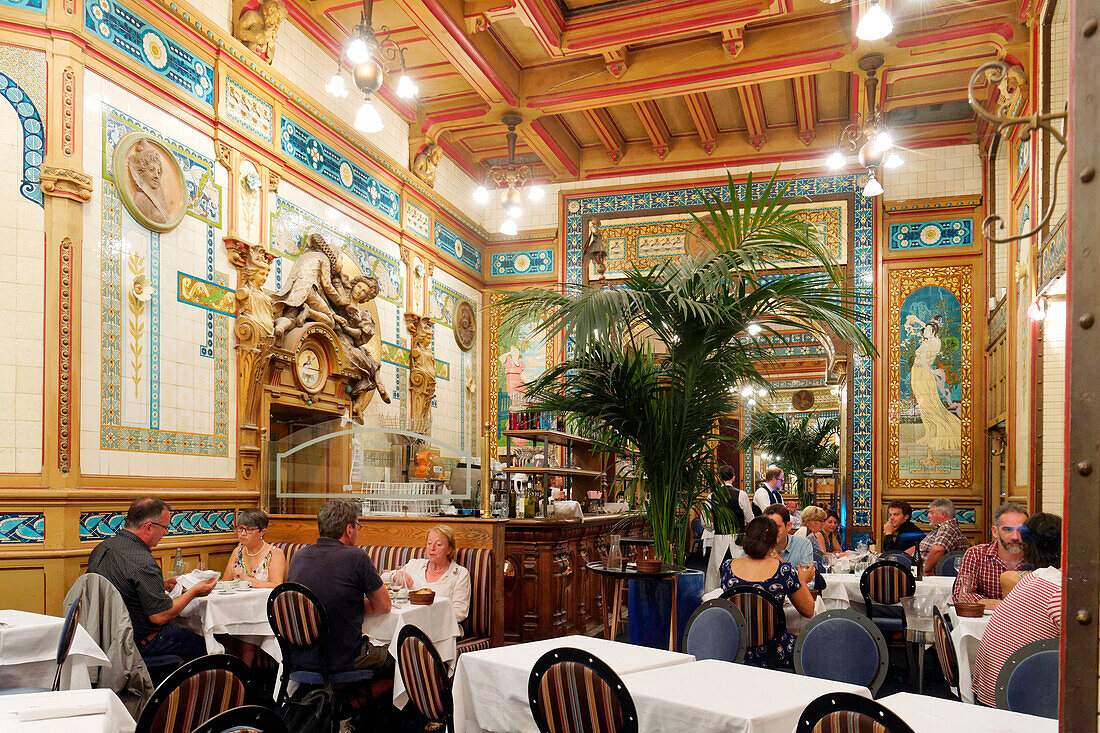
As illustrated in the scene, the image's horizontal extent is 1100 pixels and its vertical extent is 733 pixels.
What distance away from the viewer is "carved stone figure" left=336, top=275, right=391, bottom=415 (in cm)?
920

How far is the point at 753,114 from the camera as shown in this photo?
11.2 m

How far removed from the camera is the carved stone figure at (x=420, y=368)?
10.9 metres

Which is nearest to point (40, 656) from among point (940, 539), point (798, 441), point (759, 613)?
point (759, 613)

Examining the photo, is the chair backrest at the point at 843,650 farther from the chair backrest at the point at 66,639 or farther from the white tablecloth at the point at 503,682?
the chair backrest at the point at 66,639

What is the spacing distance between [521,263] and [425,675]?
33.0ft

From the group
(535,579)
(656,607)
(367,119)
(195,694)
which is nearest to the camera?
(195,694)

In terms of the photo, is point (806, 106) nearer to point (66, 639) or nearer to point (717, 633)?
point (717, 633)

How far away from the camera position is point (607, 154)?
12.6 meters

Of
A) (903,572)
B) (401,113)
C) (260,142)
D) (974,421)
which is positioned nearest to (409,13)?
(260,142)

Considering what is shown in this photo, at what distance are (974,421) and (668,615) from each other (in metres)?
7.83

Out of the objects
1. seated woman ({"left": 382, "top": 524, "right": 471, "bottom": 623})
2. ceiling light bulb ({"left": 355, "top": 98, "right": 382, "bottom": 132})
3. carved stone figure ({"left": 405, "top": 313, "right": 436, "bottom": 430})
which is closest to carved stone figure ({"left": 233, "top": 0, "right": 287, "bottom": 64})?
ceiling light bulb ({"left": 355, "top": 98, "right": 382, "bottom": 132})

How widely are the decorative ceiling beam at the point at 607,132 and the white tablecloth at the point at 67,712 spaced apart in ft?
31.9

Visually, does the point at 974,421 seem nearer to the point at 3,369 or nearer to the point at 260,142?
the point at 260,142

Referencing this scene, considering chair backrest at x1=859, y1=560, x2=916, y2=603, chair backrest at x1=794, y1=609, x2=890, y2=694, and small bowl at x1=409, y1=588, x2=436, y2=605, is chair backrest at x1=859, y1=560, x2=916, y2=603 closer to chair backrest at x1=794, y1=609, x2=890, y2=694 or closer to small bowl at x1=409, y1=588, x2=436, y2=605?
chair backrest at x1=794, y1=609, x2=890, y2=694
